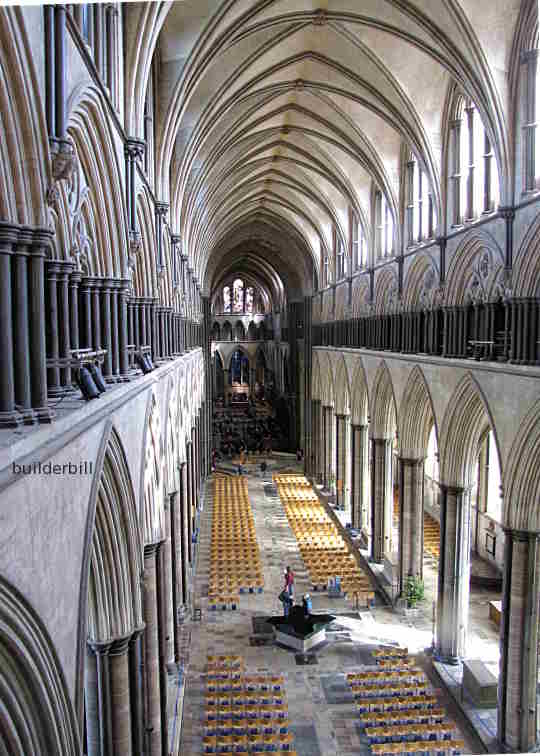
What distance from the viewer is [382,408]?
72.9 ft

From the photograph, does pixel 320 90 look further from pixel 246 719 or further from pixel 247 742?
pixel 247 742

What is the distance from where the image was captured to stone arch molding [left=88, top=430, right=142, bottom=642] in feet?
20.3

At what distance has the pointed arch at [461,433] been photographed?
14625 mm

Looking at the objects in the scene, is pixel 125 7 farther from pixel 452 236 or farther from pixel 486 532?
pixel 486 532

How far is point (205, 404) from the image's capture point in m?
37.7

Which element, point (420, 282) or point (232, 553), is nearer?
point (420, 282)

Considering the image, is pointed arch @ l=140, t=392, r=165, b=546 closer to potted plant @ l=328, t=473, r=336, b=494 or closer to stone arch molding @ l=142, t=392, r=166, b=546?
stone arch molding @ l=142, t=392, r=166, b=546

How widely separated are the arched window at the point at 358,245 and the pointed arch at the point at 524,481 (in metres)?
14.7

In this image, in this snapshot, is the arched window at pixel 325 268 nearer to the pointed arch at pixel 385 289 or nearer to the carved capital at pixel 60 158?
the pointed arch at pixel 385 289

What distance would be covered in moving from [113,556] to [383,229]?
62.1 ft

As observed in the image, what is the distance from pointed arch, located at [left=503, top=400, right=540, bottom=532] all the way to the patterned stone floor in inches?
170

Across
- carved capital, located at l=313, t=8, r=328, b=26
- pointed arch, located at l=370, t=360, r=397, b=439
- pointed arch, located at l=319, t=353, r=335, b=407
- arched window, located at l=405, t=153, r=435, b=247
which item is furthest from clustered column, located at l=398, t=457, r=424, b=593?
pointed arch, located at l=319, t=353, r=335, b=407


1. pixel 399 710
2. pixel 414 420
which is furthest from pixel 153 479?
pixel 414 420

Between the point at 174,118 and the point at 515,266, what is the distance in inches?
278
